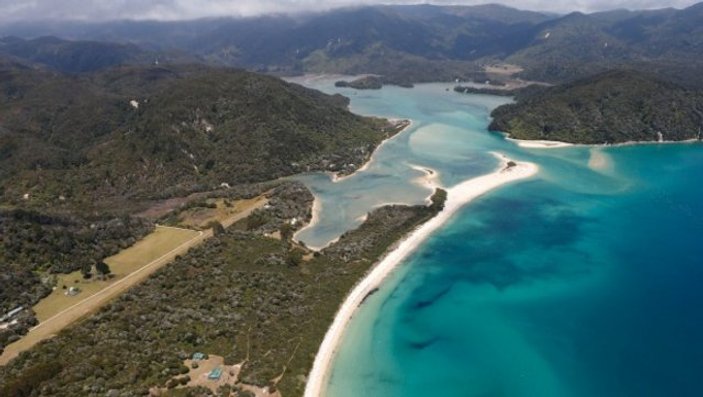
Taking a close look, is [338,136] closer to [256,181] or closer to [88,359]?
[256,181]

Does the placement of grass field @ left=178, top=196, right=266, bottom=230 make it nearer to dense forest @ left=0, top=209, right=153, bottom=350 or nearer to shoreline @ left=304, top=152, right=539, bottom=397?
dense forest @ left=0, top=209, right=153, bottom=350

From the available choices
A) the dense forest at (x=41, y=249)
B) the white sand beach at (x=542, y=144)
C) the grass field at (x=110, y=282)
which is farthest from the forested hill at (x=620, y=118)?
the dense forest at (x=41, y=249)

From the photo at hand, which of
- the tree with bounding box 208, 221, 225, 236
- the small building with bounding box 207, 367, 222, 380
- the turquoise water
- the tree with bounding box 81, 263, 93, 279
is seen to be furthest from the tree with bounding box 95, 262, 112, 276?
the turquoise water

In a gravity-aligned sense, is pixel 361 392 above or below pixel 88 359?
below

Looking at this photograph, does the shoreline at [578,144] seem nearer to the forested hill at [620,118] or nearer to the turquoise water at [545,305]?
the forested hill at [620,118]

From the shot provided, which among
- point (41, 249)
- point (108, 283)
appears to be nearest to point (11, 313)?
point (108, 283)

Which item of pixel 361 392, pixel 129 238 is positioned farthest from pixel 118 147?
pixel 361 392
